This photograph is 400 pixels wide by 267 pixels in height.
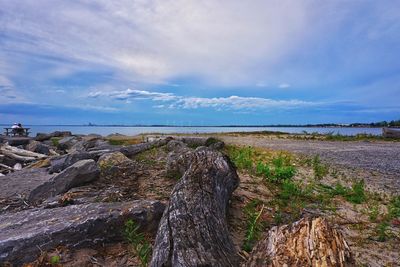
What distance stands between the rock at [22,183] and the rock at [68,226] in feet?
11.1

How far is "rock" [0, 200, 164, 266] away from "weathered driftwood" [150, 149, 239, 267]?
614mm

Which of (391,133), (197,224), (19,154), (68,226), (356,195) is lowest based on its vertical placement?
(19,154)

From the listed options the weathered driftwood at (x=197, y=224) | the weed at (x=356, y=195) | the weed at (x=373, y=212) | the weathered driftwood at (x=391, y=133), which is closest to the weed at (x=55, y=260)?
the weathered driftwood at (x=197, y=224)

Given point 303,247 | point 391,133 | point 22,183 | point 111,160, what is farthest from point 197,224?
point 391,133

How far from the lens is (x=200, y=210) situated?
399 centimetres

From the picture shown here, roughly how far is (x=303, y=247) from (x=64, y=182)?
5.30 meters

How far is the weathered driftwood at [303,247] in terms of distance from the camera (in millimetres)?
2664

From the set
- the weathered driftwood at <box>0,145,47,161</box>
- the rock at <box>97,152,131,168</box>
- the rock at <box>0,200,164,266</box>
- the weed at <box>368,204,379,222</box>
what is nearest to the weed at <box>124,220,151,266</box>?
the rock at <box>0,200,164,266</box>

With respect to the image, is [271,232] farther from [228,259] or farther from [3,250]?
[3,250]

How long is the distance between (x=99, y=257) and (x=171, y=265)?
1.52 meters

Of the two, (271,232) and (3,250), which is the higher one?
(271,232)

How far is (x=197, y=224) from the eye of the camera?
3.63 metres

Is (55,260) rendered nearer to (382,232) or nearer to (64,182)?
(64,182)

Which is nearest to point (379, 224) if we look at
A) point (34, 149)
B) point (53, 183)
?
point (53, 183)
